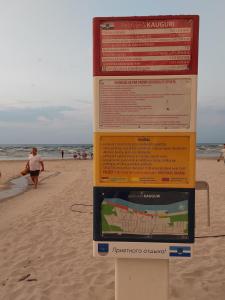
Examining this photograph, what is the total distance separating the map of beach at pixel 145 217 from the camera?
127 inches

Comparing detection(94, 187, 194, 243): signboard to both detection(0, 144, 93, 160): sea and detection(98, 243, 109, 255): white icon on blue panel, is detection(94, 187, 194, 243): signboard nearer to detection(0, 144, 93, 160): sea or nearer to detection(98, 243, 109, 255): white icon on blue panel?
detection(98, 243, 109, 255): white icon on blue panel

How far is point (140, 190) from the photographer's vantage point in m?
3.19

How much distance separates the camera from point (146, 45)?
3078mm

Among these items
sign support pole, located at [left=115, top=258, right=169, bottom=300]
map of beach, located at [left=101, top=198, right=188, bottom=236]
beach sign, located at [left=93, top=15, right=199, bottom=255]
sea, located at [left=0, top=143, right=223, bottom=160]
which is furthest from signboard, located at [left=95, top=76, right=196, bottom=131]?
sea, located at [left=0, top=143, right=223, bottom=160]

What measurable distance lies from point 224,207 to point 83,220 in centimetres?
389

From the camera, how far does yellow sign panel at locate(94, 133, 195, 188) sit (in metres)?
3.13

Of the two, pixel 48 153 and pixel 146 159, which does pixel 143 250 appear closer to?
pixel 146 159

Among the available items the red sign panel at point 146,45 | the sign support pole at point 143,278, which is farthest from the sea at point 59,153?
the red sign panel at point 146,45

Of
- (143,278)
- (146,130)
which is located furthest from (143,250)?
(146,130)

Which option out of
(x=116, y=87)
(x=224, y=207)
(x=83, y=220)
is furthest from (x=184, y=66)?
(x=224, y=207)

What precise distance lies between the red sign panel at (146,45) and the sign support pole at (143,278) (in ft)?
5.80

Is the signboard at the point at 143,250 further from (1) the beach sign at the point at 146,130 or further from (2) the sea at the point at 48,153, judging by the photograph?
(2) the sea at the point at 48,153

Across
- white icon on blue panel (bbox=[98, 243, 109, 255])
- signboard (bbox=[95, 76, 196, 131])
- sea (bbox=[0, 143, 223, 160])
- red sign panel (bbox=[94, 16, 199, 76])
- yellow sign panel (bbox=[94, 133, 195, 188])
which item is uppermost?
red sign panel (bbox=[94, 16, 199, 76])

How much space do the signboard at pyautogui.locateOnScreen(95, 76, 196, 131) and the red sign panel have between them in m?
0.09
